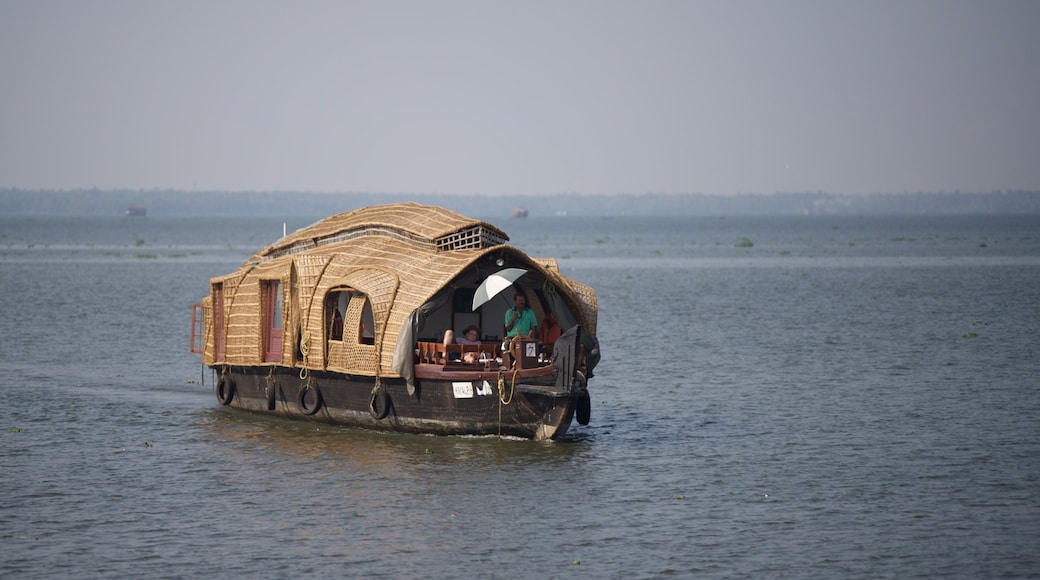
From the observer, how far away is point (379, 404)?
27.8m

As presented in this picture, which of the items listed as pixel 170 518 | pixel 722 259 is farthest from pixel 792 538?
pixel 722 259

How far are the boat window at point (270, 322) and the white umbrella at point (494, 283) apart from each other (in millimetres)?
5965

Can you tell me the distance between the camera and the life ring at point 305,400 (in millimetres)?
29219

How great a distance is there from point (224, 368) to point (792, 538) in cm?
1685

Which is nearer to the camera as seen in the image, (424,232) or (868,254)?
(424,232)

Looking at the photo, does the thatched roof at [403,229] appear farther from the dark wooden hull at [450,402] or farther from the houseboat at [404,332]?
the dark wooden hull at [450,402]

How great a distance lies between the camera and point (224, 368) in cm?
3228

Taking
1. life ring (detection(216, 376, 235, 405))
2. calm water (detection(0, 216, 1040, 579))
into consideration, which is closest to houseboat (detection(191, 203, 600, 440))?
life ring (detection(216, 376, 235, 405))

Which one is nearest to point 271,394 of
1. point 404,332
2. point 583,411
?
point 404,332

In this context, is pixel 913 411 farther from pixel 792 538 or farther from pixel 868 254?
pixel 868 254

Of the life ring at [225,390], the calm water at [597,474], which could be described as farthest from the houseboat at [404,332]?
the calm water at [597,474]

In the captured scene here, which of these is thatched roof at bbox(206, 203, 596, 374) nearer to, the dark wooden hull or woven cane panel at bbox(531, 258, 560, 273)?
woven cane panel at bbox(531, 258, 560, 273)

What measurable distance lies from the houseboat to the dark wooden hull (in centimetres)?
3

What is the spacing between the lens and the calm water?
1958cm
